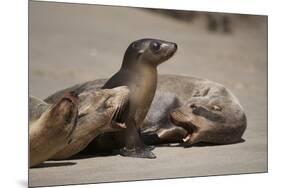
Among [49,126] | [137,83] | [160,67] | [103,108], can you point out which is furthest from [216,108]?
[49,126]

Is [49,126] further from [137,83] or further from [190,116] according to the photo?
[190,116]

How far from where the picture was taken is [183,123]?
5.45 meters

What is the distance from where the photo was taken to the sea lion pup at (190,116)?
533cm

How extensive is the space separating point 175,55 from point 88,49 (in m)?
0.98

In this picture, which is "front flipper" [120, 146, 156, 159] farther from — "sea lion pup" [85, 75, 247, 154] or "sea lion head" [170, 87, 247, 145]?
"sea lion head" [170, 87, 247, 145]

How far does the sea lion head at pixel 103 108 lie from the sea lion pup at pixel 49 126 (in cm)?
10

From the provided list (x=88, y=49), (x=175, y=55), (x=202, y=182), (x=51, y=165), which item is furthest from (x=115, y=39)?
(x=202, y=182)

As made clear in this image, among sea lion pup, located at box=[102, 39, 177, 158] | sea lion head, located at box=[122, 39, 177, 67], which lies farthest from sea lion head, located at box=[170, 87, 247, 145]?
sea lion head, located at box=[122, 39, 177, 67]

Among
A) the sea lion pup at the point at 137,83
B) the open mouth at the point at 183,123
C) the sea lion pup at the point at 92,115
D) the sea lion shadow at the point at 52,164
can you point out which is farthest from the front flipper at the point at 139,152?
the sea lion shadow at the point at 52,164

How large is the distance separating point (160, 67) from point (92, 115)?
0.92 meters

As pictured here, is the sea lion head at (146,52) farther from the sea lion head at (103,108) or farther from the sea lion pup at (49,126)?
the sea lion pup at (49,126)

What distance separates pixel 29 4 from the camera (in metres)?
4.88

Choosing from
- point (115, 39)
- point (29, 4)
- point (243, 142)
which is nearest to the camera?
point (29, 4)
